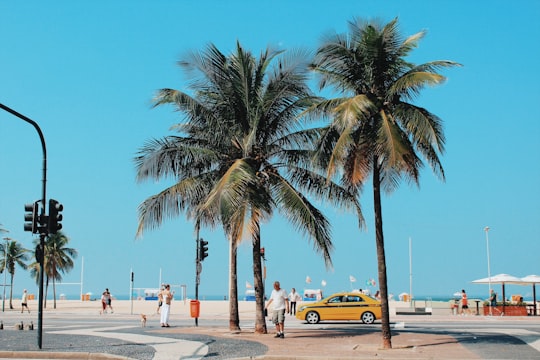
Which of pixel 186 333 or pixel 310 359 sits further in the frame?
pixel 186 333

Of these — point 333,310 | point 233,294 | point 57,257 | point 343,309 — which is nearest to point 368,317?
point 343,309

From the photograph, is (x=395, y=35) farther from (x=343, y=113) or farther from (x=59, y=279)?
(x=59, y=279)

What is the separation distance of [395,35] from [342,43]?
1.47 metres

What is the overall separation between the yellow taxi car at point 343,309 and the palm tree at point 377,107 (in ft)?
40.9

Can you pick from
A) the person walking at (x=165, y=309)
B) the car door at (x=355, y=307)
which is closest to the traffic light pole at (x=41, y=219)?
the person walking at (x=165, y=309)

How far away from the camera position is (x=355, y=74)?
63.8 feet

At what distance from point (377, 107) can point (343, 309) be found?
14914 mm

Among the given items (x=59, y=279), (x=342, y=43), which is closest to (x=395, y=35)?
(x=342, y=43)

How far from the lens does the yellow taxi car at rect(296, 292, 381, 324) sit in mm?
31062

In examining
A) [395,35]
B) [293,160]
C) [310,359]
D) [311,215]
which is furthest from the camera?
[293,160]

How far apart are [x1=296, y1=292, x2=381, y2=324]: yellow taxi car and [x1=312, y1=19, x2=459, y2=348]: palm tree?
12.5 meters

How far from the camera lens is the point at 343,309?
103 feet

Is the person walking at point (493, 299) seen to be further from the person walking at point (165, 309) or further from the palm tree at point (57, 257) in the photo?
the palm tree at point (57, 257)

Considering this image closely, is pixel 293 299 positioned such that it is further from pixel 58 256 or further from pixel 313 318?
pixel 58 256
